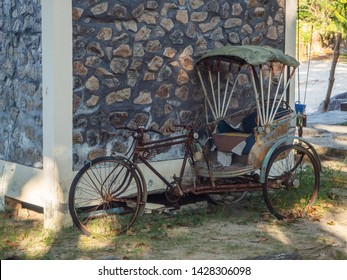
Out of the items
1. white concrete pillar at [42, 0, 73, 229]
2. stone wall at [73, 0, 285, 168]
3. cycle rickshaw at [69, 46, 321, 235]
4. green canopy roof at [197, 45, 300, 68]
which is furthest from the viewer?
green canopy roof at [197, 45, 300, 68]

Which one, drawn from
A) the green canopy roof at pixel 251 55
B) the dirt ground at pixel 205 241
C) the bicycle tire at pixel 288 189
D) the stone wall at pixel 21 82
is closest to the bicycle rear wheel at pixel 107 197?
the dirt ground at pixel 205 241

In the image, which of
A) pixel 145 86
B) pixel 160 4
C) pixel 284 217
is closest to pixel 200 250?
pixel 284 217

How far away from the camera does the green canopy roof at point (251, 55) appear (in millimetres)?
8344

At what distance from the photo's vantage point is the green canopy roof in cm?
834

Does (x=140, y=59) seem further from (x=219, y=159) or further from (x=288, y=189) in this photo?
(x=288, y=189)

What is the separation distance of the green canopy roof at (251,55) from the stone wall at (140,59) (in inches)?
15.3

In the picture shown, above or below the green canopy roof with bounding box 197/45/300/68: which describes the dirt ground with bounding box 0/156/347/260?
below

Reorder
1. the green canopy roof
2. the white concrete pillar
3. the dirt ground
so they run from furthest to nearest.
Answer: the green canopy roof
the white concrete pillar
the dirt ground

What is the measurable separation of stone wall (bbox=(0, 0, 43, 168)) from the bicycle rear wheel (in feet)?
2.04

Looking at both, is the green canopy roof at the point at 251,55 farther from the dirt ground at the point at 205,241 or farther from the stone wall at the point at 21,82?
the stone wall at the point at 21,82

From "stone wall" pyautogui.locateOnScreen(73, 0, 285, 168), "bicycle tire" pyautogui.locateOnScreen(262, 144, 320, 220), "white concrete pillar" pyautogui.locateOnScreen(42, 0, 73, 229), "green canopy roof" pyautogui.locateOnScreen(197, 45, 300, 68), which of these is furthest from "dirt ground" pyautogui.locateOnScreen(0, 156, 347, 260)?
"green canopy roof" pyautogui.locateOnScreen(197, 45, 300, 68)

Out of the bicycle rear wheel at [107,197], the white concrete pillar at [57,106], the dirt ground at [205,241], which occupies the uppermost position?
the white concrete pillar at [57,106]

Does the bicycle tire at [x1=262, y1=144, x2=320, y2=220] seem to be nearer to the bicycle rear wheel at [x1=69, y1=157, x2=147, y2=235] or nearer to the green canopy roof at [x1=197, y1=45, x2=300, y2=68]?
the green canopy roof at [x1=197, y1=45, x2=300, y2=68]

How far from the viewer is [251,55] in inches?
330
